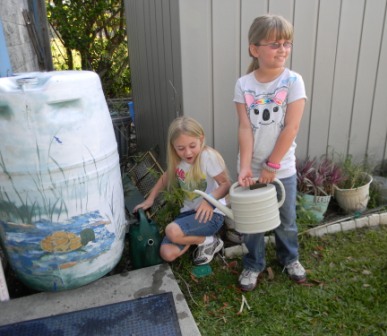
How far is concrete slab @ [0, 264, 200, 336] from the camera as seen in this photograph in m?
1.97

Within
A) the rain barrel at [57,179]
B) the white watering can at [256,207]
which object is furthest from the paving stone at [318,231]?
the rain barrel at [57,179]

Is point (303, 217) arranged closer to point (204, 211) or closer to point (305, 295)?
point (305, 295)

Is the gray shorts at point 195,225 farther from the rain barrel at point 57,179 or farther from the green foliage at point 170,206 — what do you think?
the rain barrel at point 57,179

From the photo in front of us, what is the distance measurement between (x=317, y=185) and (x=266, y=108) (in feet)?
3.74

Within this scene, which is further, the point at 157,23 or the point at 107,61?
the point at 107,61

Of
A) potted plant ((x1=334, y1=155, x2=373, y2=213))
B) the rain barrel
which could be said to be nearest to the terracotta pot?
potted plant ((x1=334, y1=155, x2=373, y2=213))

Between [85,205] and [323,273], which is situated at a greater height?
[85,205]

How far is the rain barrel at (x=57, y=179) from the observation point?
1.74 m

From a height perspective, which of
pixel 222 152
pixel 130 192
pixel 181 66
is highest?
pixel 181 66

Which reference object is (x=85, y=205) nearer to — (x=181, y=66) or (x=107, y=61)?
(x=181, y=66)

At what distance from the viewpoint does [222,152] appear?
2.83 meters

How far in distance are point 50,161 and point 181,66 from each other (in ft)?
3.86

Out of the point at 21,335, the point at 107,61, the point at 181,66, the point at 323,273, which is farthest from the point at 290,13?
the point at 107,61

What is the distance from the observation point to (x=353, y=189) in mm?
2857
